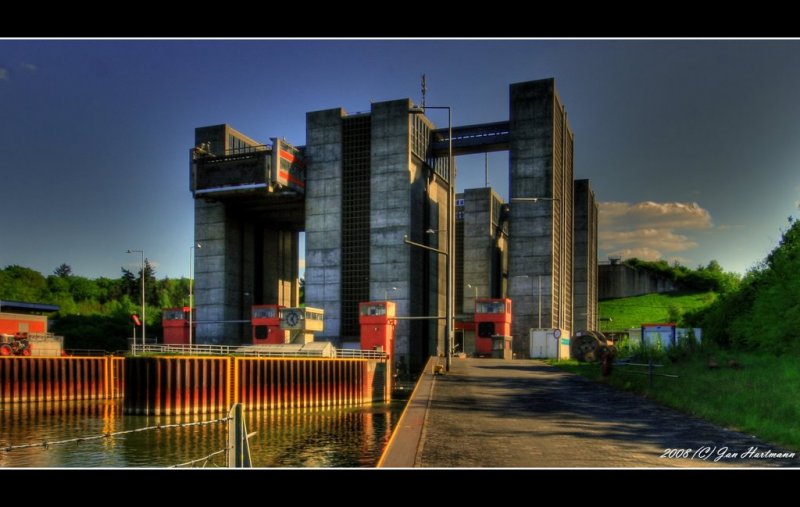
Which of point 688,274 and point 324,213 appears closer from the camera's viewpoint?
point 324,213

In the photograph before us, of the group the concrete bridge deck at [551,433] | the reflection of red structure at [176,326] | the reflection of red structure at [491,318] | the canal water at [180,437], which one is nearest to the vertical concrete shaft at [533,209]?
the reflection of red structure at [491,318]

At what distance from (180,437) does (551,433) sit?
72.1 feet

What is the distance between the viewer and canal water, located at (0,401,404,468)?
24.8m

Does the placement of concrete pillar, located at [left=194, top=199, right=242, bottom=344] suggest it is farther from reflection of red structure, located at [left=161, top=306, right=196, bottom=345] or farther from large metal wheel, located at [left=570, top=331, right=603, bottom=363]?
large metal wheel, located at [left=570, top=331, right=603, bottom=363]

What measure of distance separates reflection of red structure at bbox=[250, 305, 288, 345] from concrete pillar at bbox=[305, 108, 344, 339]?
5.23m

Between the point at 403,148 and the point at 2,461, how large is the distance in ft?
182

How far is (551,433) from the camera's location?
46.0 ft

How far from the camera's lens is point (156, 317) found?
10462 centimetres

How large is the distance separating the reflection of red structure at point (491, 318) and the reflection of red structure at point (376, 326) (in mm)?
10048

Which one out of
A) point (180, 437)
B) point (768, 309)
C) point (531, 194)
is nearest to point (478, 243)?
point (531, 194)

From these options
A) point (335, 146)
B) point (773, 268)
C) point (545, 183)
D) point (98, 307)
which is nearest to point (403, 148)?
point (335, 146)

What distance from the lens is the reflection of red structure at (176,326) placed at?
8219 centimetres

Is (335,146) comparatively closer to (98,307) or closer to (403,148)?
(403,148)

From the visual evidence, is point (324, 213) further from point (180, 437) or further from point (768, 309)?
point (768, 309)
